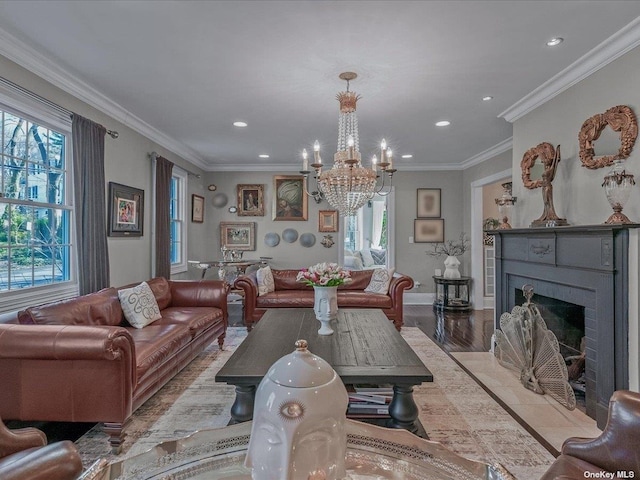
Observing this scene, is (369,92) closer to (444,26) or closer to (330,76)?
(330,76)

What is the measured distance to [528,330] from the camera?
297 centimetres

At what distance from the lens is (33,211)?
9.85 feet

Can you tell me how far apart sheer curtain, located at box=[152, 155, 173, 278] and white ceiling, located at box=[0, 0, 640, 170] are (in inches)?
27.7

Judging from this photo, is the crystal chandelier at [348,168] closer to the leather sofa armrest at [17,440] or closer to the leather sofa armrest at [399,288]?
the leather sofa armrest at [399,288]

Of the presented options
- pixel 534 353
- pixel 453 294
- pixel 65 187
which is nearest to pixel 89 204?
pixel 65 187

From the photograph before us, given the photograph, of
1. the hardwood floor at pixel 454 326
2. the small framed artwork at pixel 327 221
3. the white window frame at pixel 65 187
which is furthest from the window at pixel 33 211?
the small framed artwork at pixel 327 221

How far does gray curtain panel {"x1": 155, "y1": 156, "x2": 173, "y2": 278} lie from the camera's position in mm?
4734

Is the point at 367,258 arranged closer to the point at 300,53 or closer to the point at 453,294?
the point at 453,294

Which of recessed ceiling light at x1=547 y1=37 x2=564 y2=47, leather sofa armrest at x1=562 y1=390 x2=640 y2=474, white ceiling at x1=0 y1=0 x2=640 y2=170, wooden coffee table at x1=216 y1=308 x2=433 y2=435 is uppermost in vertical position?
white ceiling at x1=0 y1=0 x2=640 y2=170

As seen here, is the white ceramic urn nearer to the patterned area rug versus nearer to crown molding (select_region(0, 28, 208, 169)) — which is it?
the patterned area rug

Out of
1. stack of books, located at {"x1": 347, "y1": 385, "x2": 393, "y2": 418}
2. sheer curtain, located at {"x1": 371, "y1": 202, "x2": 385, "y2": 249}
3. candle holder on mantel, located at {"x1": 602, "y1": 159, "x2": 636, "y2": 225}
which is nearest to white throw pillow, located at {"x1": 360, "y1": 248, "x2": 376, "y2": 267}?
sheer curtain, located at {"x1": 371, "y1": 202, "x2": 385, "y2": 249}

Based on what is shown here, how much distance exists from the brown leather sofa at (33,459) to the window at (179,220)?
4.55 m

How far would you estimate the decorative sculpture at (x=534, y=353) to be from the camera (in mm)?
2676

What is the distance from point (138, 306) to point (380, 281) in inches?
125
